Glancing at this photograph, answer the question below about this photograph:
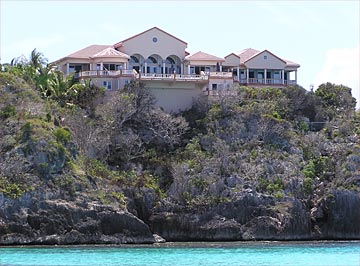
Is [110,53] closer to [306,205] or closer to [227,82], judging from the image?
[227,82]

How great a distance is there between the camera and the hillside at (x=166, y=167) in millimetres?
60188

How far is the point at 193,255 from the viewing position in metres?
50.2

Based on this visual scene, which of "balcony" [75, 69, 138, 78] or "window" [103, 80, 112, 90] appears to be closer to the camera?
"balcony" [75, 69, 138, 78]

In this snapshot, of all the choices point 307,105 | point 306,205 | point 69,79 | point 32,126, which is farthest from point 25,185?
point 307,105

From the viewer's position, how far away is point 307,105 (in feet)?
255

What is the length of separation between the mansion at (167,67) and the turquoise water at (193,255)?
1903cm

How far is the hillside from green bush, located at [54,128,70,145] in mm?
74

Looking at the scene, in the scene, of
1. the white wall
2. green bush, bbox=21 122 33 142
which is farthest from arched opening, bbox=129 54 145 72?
green bush, bbox=21 122 33 142

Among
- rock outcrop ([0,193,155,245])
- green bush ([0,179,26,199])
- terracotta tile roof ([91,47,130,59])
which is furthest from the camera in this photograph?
terracotta tile roof ([91,47,130,59])

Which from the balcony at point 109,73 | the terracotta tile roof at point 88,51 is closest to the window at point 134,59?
the terracotta tile roof at point 88,51

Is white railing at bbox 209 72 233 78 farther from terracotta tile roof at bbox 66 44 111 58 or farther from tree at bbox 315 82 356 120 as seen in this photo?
terracotta tile roof at bbox 66 44 111 58

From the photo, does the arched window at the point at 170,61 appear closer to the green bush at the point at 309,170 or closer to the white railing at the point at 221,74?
the white railing at the point at 221,74

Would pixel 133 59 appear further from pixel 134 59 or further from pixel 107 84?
pixel 107 84

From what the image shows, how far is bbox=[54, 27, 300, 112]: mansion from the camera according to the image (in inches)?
2968
